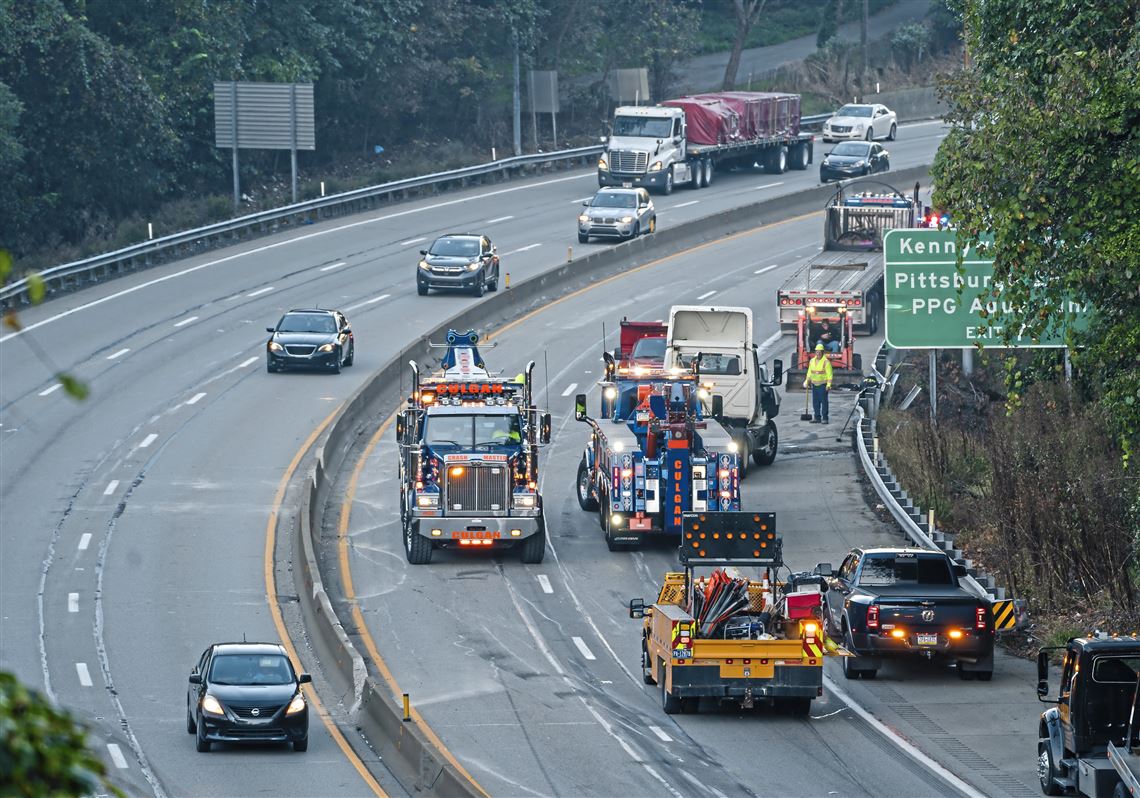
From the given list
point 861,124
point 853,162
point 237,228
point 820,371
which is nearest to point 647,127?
point 853,162

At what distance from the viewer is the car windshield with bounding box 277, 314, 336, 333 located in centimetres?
4659

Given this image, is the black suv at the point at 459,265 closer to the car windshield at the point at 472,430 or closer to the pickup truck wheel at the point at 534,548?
the car windshield at the point at 472,430

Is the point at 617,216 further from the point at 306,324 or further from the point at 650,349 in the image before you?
the point at 650,349

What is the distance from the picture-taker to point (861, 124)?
3169 inches

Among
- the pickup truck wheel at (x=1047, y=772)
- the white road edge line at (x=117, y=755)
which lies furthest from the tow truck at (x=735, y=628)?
the white road edge line at (x=117, y=755)

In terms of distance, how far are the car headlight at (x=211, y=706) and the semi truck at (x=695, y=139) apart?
47.0 metres

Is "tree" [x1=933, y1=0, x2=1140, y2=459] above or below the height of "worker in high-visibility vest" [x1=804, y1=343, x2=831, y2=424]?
above

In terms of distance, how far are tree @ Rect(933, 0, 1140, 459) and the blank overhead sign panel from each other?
44645 millimetres

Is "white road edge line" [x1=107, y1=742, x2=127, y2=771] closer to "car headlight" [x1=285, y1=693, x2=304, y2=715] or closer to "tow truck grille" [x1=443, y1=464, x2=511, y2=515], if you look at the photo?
"car headlight" [x1=285, y1=693, x2=304, y2=715]

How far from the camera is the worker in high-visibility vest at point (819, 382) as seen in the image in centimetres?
4303

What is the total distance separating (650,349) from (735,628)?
61.1ft

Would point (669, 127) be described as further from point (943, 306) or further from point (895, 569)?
point (895, 569)

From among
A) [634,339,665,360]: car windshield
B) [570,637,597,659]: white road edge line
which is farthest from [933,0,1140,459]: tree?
[634,339,665,360]: car windshield

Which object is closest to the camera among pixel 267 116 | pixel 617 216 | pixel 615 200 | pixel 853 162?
pixel 617 216
